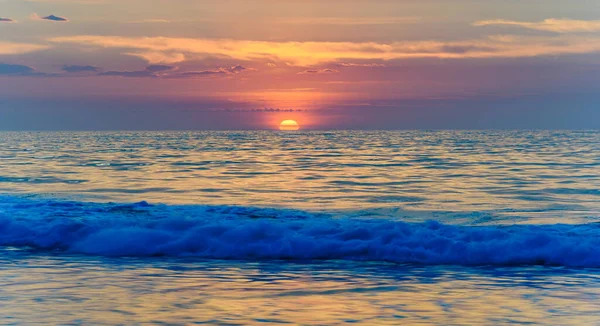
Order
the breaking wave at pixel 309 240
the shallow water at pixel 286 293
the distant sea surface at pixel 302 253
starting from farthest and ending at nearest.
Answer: the breaking wave at pixel 309 240, the distant sea surface at pixel 302 253, the shallow water at pixel 286 293

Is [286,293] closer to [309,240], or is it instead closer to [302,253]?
[302,253]

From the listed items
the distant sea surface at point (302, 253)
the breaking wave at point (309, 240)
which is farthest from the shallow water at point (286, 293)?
the breaking wave at point (309, 240)

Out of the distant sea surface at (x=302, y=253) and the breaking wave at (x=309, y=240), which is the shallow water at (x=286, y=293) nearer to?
the distant sea surface at (x=302, y=253)

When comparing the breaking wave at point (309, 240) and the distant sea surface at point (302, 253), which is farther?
the breaking wave at point (309, 240)

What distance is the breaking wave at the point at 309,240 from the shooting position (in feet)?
49.5

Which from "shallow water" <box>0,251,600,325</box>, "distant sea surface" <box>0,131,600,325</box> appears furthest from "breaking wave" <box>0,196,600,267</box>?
"shallow water" <box>0,251,600,325</box>

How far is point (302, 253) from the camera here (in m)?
15.8

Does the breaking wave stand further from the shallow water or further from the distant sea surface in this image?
the shallow water

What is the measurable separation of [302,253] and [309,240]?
2.13 feet

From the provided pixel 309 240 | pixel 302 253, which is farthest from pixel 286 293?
pixel 309 240

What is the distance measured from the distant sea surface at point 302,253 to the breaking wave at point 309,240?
5cm

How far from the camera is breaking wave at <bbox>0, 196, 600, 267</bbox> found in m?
15.1

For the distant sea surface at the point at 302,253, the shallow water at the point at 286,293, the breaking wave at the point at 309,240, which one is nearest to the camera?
A: the shallow water at the point at 286,293

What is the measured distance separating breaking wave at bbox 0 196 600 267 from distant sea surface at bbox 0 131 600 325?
0.05 meters
